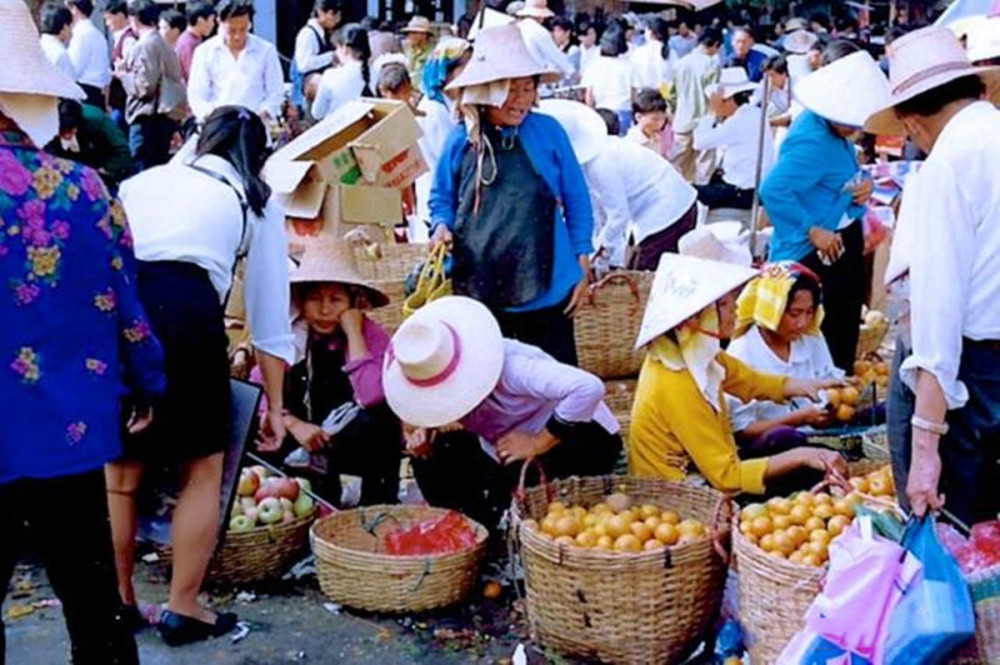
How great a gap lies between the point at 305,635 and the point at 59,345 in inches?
63.7

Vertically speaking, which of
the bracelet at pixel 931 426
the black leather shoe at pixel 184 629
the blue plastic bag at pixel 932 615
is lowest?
the black leather shoe at pixel 184 629

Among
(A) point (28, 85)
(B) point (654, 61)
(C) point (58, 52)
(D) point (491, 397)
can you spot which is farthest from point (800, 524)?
(B) point (654, 61)

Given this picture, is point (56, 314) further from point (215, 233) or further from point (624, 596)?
point (624, 596)

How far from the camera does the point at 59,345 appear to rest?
3090 mm

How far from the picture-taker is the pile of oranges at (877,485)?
423cm

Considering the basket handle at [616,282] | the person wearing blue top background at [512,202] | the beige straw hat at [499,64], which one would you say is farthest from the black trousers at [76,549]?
the basket handle at [616,282]

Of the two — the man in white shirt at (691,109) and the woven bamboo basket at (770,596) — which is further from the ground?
the man in white shirt at (691,109)

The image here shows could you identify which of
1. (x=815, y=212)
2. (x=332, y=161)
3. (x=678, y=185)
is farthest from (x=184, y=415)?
(x=678, y=185)

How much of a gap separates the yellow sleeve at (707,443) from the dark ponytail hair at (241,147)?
1.48 m

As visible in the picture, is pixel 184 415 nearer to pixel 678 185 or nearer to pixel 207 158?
pixel 207 158

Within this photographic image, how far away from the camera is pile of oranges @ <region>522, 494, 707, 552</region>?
3949 mm

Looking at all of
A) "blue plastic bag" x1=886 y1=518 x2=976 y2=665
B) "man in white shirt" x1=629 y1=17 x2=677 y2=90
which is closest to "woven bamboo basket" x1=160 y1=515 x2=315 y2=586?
"blue plastic bag" x1=886 y1=518 x2=976 y2=665

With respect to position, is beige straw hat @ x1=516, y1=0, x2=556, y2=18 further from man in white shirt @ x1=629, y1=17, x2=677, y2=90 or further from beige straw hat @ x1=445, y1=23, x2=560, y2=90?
beige straw hat @ x1=445, y1=23, x2=560, y2=90

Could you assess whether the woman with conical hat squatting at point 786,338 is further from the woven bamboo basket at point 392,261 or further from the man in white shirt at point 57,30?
the man in white shirt at point 57,30
